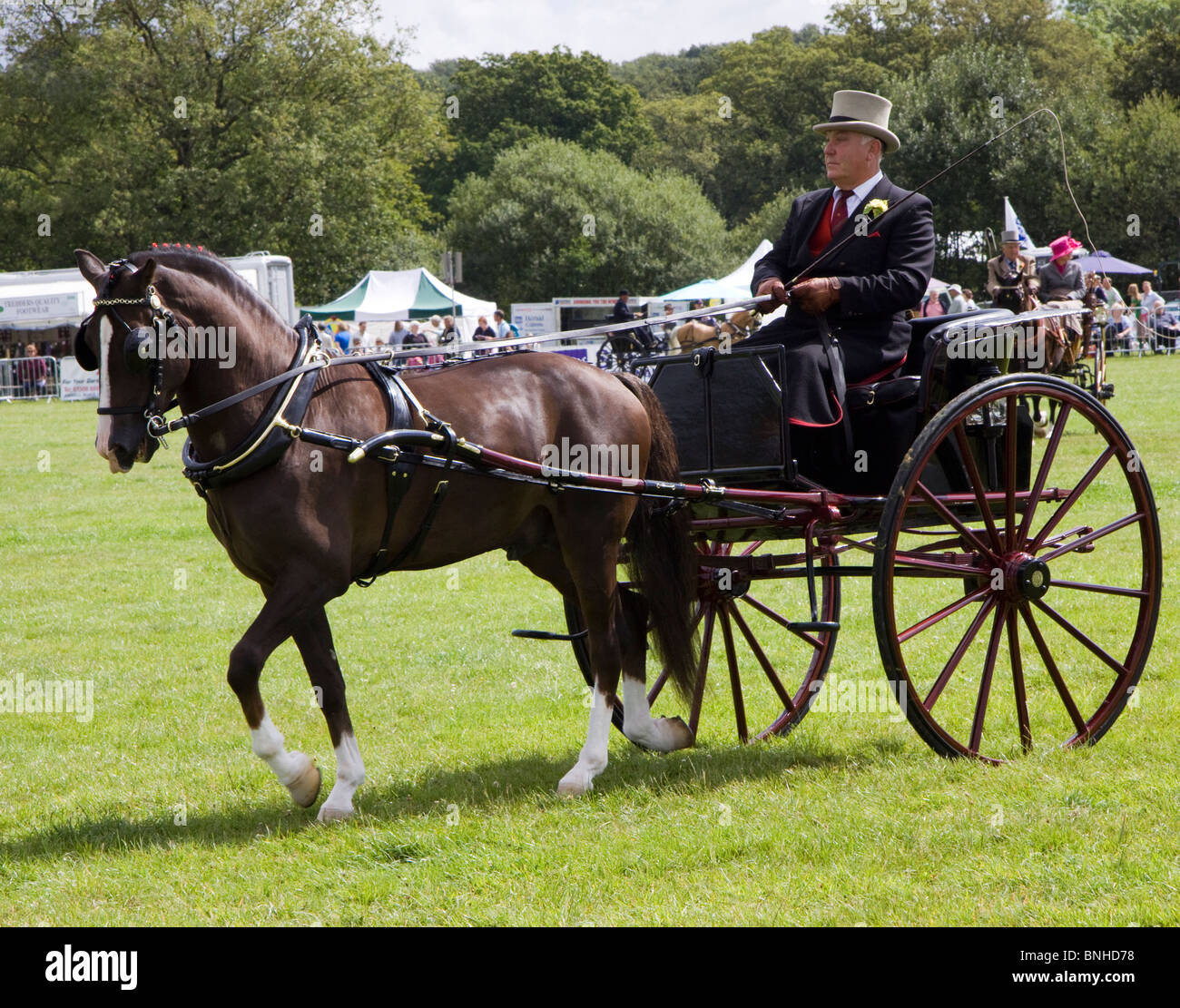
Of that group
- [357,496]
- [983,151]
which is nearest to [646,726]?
[357,496]

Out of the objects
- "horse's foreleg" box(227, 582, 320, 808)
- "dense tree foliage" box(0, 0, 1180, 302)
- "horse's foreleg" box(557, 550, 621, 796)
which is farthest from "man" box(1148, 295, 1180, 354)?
"horse's foreleg" box(227, 582, 320, 808)

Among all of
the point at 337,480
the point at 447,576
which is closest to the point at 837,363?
the point at 337,480

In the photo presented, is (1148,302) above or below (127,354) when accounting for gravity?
above

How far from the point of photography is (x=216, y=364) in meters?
4.71

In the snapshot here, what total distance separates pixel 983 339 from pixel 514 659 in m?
3.52

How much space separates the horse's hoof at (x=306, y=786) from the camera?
5012mm

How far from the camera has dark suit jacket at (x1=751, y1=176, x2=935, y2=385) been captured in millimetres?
5473

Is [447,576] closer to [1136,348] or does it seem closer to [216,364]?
[216,364]

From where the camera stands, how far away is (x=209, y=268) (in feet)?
15.8

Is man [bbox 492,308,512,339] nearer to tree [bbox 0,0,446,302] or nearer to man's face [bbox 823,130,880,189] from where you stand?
tree [bbox 0,0,446,302]

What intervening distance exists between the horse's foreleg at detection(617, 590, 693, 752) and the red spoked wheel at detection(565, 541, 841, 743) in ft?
0.54

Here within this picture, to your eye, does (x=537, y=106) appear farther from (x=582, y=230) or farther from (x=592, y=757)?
(x=592, y=757)

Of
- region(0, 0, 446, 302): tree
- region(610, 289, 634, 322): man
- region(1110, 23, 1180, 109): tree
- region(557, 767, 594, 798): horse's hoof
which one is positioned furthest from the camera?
region(1110, 23, 1180, 109): tree

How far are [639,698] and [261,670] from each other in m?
1.78
